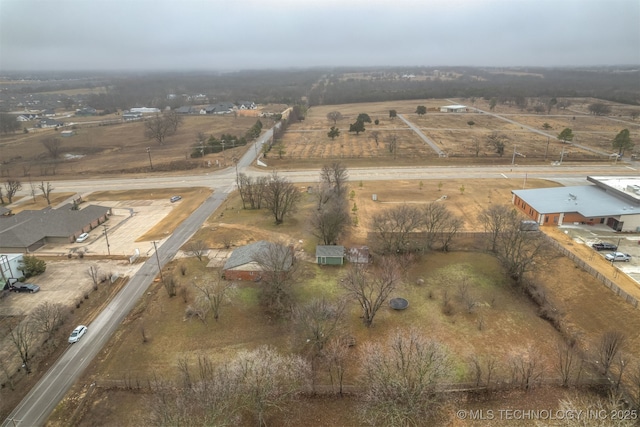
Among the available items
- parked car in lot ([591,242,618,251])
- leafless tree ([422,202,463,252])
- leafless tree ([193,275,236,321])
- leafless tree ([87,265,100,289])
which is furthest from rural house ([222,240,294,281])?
parked car in lot ([591,242,618,251])

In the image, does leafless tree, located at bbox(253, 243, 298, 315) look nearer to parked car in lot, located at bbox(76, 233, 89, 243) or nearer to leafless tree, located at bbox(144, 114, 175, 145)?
parked car in lot, located at bbox(76, 233, 89, 243)

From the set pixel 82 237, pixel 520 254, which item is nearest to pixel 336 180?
pixel 520 254

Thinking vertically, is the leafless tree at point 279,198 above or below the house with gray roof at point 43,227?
above

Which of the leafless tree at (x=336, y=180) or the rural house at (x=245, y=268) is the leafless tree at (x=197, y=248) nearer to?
the rural house at (x=245, y=268)

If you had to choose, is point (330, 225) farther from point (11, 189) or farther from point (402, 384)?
point (11, 189)

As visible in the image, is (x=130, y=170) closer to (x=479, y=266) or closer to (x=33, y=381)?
(x=33, y=381)

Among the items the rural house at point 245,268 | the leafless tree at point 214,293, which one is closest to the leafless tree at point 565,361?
the rural house at point 245,268
